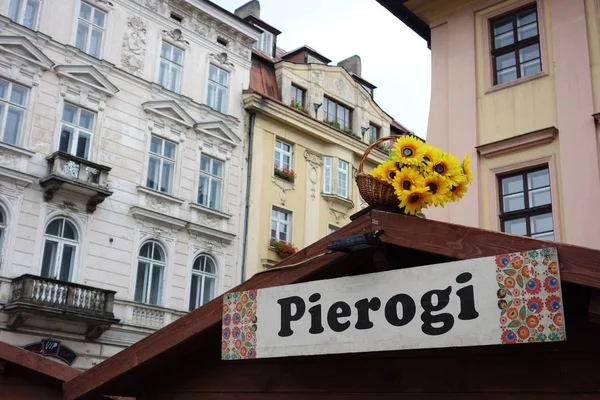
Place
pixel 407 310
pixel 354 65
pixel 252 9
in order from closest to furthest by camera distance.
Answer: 1. pixel 407 310
2. pixel 252 9
3. pixel 354 65

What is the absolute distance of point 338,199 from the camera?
2977cm

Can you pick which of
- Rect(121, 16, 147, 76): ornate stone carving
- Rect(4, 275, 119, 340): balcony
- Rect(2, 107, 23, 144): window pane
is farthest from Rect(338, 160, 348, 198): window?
Rect(2, 107, 23, 144): window pane

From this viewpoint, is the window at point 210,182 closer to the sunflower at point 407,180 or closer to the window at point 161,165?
the window at point 161,165

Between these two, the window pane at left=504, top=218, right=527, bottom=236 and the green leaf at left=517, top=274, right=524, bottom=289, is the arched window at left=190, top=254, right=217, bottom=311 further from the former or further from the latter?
the green leaf at left=517, top=274, right=524, bottom=289

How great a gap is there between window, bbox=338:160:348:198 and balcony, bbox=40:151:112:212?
1162 cm

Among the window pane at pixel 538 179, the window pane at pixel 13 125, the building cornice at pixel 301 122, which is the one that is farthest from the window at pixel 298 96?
the window pane at pixel 538 179

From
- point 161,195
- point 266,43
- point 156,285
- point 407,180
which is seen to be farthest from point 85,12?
point 407,180

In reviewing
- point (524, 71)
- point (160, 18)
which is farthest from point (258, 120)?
point (524, 71)

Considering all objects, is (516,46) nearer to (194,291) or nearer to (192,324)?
(192,324)

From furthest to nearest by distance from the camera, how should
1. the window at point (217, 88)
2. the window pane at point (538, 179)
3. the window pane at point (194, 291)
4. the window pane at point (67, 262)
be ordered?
the window at point (217, 88) < the window pane at point (194, 291) < the window pane at point (67, 262) < the window pane at point (538, 179)

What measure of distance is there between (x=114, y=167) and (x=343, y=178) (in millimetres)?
11523

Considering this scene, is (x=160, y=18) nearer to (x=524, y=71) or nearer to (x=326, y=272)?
(x=524, y=71)

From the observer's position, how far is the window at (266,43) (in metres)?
32.4

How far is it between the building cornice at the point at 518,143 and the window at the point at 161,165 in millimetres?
13887
